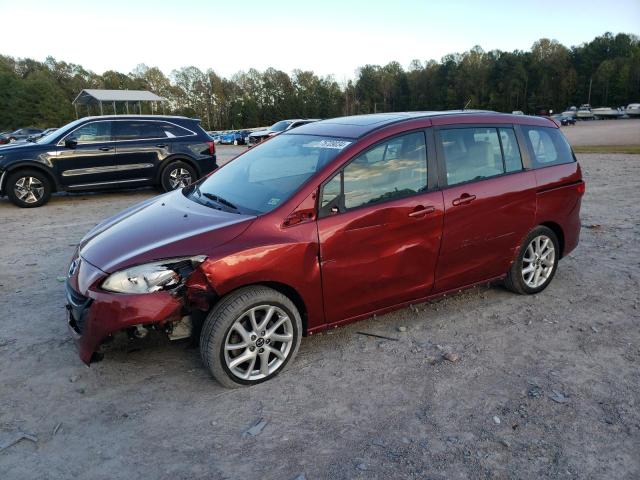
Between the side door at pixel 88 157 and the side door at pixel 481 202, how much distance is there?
8.24 meters

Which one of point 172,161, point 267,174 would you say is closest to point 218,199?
point 267,174

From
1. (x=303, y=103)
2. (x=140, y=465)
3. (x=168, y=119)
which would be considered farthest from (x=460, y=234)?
(x=303, y=103)

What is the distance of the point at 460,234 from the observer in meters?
4.02

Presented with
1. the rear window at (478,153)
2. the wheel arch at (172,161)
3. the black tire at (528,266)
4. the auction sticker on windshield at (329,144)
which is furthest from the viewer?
the wheel arch at (172,161)

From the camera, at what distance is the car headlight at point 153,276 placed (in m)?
3.07

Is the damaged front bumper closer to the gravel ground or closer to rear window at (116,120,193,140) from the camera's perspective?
rear window at (116,120,193,140)

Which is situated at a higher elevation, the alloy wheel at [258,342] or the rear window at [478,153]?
the rear window at [478,153]

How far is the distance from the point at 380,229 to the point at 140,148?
831 centimetres

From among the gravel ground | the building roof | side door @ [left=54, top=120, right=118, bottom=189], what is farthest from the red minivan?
the building roof

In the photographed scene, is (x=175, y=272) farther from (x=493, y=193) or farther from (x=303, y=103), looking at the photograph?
(x=303, y=103)

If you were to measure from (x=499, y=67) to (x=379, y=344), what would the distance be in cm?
11247

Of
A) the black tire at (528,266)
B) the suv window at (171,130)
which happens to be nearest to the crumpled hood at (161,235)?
the black tire at (528,266)

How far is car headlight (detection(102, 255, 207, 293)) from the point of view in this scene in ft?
10.1

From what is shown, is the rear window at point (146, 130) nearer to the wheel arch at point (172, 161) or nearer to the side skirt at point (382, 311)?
the wheel arch at point (172, 161)
